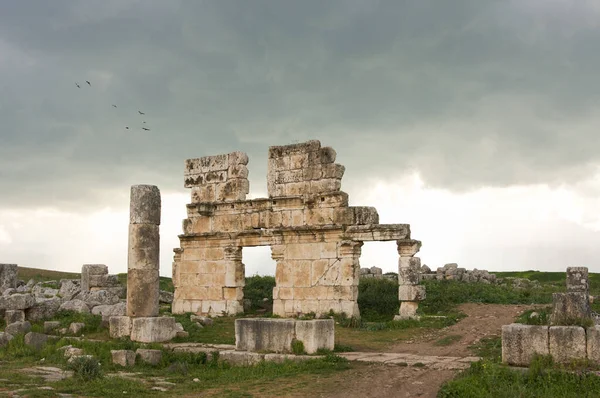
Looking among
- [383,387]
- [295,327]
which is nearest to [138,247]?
[295,327]

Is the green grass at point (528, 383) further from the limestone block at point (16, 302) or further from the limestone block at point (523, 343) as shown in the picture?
the limestone block at point (16, 302)

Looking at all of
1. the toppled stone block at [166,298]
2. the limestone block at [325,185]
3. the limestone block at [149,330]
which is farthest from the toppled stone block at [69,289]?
the limestone block at [325,185]

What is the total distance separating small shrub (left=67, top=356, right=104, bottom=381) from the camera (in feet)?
37.9

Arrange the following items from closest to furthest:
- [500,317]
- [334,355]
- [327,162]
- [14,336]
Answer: [334,355], [14,336], [500,317], [327,162]

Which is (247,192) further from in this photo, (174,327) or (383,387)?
(383,387)

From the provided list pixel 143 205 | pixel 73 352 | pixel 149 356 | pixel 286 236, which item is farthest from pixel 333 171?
pixel 73 352

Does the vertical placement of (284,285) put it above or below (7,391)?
above

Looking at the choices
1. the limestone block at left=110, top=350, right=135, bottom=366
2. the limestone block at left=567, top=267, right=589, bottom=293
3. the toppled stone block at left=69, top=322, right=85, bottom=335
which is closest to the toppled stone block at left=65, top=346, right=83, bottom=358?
the limestone block at left=110, top=350, right=135, bottom=366

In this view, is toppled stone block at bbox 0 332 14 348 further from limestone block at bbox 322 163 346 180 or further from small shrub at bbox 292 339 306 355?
limestone block at bbox 322 163 346 180

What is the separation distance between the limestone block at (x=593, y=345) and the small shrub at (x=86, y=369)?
805 cm

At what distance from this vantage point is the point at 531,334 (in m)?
10.5

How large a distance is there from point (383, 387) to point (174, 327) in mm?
7498

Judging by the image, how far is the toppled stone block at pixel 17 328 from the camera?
16219mm

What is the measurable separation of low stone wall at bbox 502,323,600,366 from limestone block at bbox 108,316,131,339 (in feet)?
29.9
